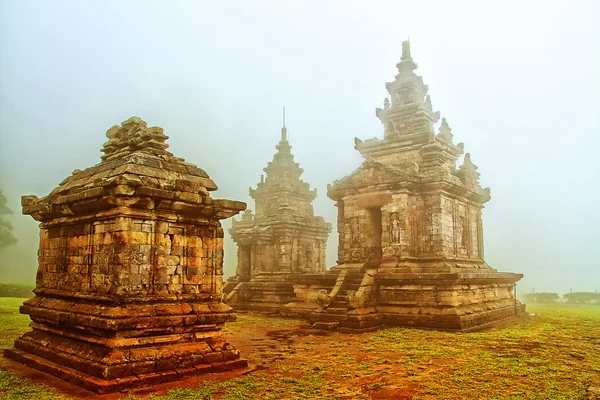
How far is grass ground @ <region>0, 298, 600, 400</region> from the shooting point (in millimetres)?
7203

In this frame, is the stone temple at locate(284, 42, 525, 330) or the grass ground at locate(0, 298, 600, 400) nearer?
the grass ground at locate(0, 298, 600, 400)

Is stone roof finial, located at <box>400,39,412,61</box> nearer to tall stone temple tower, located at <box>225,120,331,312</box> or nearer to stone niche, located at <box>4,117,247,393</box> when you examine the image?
tall stone temple tower, located at <box>225,120,331,312</box>

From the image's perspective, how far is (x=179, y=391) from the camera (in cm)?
699

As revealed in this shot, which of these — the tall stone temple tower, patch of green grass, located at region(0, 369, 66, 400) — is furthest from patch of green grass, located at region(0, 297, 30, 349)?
the tall stone temple tower

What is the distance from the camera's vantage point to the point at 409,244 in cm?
1766

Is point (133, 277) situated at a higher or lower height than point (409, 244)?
lower

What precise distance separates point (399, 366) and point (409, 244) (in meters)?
8.80

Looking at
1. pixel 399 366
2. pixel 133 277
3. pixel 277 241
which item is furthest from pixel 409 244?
pixel 133 277

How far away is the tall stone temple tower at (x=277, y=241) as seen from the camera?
23422 mm

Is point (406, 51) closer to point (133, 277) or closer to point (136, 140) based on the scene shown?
point (136, 140)

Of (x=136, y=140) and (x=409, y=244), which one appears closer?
(x=136, y=140)

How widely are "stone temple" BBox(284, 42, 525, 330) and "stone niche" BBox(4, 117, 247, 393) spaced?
7481mm

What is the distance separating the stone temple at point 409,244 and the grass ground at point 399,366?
1.37 metres

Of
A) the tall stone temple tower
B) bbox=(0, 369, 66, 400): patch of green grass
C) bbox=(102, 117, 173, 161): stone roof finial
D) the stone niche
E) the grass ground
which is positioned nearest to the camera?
bbox=(0, 369, 66, 400): patch of green grass
